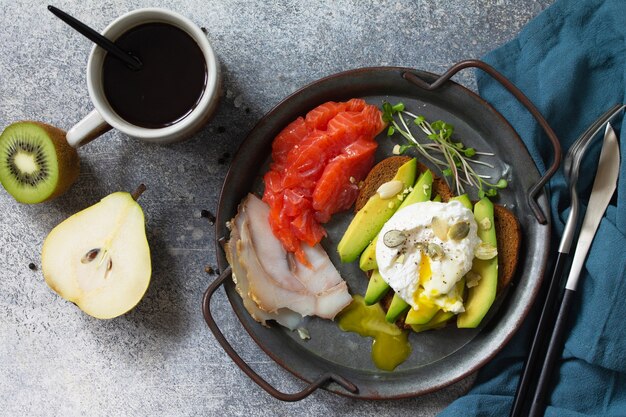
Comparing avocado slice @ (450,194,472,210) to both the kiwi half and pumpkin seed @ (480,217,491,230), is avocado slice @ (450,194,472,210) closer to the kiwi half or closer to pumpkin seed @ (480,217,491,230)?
pumpkin seed @ (480,217,491,230)

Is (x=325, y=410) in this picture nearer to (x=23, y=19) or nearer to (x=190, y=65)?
(x=190, y=65)

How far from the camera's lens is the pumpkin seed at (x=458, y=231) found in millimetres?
1666

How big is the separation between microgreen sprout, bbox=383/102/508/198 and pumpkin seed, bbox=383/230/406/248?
0.24 m

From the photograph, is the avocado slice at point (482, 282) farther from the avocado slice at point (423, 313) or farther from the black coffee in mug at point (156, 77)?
the black coffee in mug at point (156, 77)

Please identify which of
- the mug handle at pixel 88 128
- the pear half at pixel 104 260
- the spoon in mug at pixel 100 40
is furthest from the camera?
the pear half at pixel 104 260

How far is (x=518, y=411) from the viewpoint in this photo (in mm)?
1748

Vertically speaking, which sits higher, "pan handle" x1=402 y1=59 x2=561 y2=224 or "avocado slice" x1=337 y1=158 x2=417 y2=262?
"pan handle" x1=402 y1=59 x2=561 y2=224

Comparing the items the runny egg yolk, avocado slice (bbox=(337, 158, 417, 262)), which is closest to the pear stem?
avocado slice (bbox=(337, 158, 417, 262))

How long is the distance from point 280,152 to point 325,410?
29.7 inches

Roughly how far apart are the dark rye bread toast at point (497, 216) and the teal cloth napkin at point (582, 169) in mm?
128

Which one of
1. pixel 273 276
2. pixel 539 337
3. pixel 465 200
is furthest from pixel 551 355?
pixel 273 276

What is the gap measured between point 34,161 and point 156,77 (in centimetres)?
43

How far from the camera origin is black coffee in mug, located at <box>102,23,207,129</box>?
5.51 ft

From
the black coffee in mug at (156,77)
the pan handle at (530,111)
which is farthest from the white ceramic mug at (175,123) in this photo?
the pan handle at (530,111)
